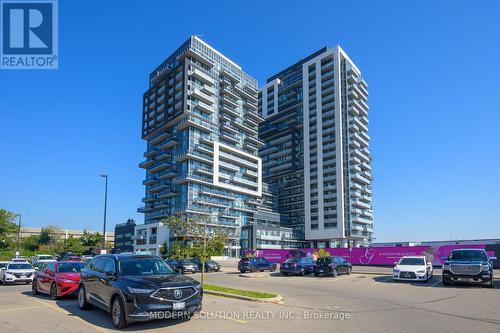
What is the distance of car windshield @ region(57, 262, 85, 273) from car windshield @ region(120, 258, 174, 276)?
19.8 ft

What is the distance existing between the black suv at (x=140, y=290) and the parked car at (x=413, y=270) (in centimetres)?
1591

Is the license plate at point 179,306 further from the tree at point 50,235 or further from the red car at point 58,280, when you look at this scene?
the tree at point 50,235

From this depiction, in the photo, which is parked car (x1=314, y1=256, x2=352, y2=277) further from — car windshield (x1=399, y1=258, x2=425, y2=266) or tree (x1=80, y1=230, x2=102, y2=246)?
tree (x1=80, y1=230, x2=102, y2=246)

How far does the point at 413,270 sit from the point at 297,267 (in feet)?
34.6

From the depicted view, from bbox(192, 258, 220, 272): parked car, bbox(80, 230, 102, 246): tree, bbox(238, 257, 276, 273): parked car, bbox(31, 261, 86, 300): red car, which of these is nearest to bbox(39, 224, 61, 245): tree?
bbox(80, 230, 102, 246): tree

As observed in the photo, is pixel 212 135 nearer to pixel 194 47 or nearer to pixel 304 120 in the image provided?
pixel 194 47

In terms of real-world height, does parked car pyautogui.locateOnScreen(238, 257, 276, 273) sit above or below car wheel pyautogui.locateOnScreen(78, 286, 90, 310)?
below

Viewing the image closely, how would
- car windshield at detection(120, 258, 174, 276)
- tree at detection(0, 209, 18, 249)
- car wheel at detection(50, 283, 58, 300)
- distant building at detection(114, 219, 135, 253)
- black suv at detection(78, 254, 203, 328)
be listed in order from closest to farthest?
black suv at detection(78, 254, 203, 328)
car windshield at detection(120, 258, 174, 276)
car wheel at detection(50, 283, 58, 300)
tree at detection(0, 209, 18, 249)
distant building at detection(114, 219, 135, 253)

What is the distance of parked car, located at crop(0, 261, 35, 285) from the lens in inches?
857

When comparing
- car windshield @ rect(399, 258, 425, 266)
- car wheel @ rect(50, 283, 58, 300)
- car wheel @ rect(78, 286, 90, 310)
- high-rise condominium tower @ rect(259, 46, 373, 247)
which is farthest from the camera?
high-rise condominium tower @ rect(259, 46, 373, 247)

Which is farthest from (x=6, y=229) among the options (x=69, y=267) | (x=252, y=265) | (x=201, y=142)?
(x=69, y=267)

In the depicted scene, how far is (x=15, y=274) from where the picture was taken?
→ 2186 centimetres

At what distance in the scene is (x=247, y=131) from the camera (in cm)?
11769

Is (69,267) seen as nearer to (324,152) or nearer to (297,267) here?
(297,267)
